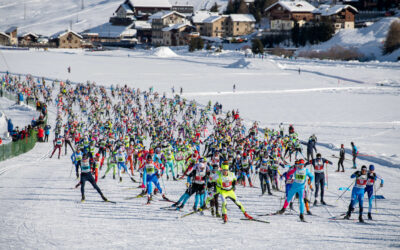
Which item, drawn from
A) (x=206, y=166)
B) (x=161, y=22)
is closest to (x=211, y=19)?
(x=161, y=22)

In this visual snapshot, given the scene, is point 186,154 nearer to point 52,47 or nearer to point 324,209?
point 324,209

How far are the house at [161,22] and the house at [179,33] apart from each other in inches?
183

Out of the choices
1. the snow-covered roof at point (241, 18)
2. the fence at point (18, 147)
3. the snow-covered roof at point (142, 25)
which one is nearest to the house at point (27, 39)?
the snow-covered roof at point (142, 25)

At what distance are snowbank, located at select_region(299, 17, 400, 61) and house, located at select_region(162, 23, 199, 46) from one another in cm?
4140

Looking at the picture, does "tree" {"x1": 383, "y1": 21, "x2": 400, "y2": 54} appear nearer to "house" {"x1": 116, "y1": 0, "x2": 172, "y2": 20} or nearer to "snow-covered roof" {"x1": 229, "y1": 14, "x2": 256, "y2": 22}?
"snow-covered roof" {"x1": 229, "y1": 14, "x2": 256, "y2": 22}

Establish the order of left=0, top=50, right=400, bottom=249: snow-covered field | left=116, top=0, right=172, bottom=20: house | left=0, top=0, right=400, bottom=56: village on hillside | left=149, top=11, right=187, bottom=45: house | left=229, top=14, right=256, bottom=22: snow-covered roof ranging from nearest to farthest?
left=0, top=50, right=400, bottom=249: snow-covered field < left=0, top=0, right=400, bottom=56: village on hillside < left=229, top=14, right=256, bottom=22: snow-covered roof < left=149, top=11, right=187, bottom=45: house < left=116, top=0, right=172, bottom=20: house

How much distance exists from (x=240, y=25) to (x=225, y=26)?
14.6 ft

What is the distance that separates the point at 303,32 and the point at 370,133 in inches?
2813

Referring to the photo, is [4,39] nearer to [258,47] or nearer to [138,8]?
[138,8]

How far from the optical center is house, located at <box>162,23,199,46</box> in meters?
124

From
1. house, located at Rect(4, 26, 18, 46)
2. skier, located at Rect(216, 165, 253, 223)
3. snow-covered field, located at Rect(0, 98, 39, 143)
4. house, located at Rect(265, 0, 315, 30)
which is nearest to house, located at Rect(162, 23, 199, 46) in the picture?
house, located at Rect(265, 0, 315, 30)

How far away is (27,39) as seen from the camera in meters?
132

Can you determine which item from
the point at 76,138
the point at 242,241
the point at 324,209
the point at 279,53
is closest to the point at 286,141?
the point at 324,209

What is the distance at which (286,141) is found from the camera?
21.8m
